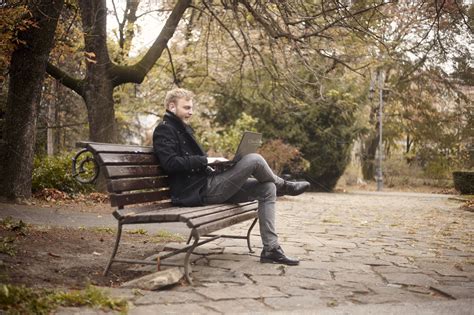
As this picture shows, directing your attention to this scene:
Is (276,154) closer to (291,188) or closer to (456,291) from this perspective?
(291,188)

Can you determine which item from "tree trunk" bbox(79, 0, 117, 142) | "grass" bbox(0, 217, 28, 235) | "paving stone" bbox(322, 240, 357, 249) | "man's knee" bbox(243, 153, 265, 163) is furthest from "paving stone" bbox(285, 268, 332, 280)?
"tree trunk" bbox(79, 0, 117, 142)

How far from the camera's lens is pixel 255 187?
4.92m

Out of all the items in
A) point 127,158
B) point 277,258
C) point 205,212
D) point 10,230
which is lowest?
point 277,258

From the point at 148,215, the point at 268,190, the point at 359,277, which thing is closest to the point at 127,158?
the point at 148,215

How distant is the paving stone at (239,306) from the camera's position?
10.7ft

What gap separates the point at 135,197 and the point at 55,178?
7.25 m

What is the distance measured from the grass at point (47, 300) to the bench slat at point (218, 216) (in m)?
0.90

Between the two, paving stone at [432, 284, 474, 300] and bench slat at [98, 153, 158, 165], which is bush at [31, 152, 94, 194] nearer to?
bench slat at [98, 153, 158, 165]

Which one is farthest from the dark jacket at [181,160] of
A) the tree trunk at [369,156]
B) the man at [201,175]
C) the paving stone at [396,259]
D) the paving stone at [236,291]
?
the tree trunk at [369,156]

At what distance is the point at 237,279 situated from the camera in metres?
4.17

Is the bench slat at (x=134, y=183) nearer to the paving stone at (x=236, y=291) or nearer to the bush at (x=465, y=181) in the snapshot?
the paving stone at (x=236, y=291)

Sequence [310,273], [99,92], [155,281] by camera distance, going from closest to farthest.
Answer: [155,281] < [310,273] < [99,92]

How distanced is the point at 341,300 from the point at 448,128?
88.6ft

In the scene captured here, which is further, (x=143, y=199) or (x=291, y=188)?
(x=291, y=188)
